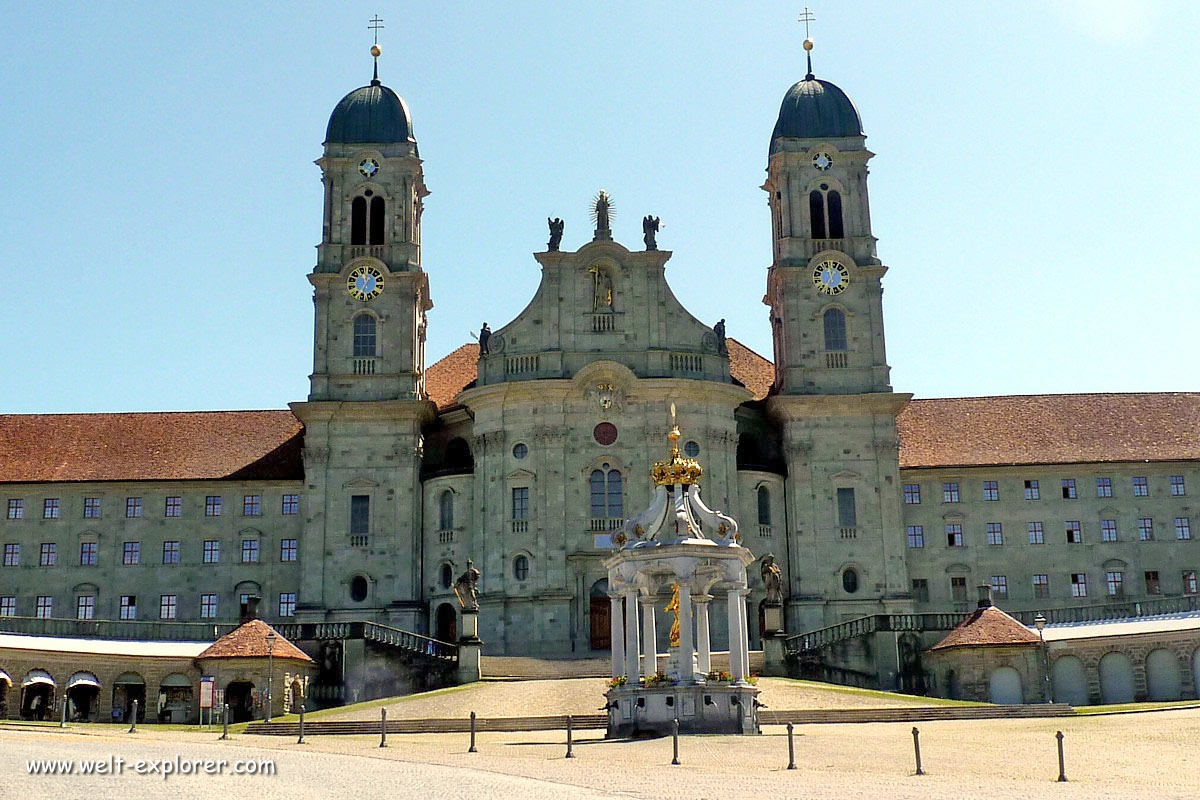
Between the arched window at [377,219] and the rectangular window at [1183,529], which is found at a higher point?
the arched window at [377,219]

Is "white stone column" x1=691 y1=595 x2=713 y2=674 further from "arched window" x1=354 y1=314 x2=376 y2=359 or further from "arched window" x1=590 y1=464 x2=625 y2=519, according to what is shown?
"arched window" x1=354 y1=314 x2=376 y2=359

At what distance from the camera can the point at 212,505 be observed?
3024 inches

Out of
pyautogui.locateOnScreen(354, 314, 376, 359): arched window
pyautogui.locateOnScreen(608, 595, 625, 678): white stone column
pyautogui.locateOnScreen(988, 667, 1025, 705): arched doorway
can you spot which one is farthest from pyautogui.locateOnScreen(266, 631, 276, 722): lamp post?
pyautogui.locateOnScreen(988, 667, 1025, 705): arched doorway

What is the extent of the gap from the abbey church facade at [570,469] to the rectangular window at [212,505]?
0.36 feet

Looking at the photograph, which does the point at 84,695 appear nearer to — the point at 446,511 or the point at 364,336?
the point at 446,511

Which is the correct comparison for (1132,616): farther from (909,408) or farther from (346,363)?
(346,363)

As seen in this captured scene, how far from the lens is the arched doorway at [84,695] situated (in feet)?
201

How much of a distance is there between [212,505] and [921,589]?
115 ft

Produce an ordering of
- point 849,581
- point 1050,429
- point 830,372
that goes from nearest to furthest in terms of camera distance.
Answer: point 849,581 → point 830,372 → point 1050,429

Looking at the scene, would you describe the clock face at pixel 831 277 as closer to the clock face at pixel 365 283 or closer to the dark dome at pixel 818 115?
the dark dome at pixel 818 115

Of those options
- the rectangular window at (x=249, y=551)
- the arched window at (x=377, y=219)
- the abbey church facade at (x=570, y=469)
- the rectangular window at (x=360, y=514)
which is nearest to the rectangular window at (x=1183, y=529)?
the abbey church facade at (x=570, y=469)

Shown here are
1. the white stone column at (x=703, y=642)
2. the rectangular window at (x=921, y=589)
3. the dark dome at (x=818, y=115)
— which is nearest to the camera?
the white stone column at (x=703, y=642)

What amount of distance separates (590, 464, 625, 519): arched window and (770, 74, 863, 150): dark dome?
20259 mm

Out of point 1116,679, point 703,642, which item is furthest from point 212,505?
point 1116,679
